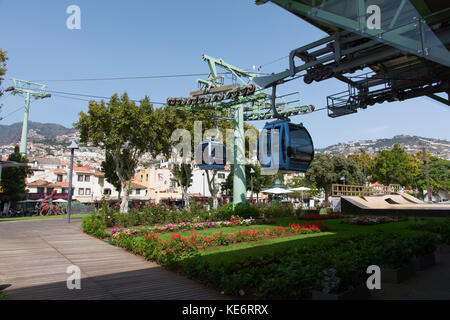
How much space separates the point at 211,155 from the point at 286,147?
993cm

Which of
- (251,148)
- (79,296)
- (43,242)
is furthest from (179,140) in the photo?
(79,296)

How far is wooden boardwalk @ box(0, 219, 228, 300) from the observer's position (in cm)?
552

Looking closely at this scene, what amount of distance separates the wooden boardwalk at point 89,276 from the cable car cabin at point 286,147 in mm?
6172

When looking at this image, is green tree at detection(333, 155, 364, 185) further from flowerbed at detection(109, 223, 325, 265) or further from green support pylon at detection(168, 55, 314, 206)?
flowerbed at detection(109, 223, 325, 265)

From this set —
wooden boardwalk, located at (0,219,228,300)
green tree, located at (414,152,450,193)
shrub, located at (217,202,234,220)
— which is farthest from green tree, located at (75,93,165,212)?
green tree, located at (414,152,450,193)

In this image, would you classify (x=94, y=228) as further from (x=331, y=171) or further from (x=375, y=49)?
(x=331, y=171)

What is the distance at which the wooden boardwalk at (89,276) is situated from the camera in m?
5.52

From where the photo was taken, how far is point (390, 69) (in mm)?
11984

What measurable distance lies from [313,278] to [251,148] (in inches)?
1338

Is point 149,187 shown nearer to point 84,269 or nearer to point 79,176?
point 79,176

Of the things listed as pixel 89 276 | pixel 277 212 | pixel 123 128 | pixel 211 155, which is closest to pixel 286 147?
pixel 89 276

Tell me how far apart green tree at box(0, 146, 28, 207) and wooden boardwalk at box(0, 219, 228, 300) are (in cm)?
3712

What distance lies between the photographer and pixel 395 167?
64.6m
